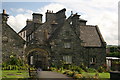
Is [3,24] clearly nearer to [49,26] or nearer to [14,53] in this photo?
[14,53]

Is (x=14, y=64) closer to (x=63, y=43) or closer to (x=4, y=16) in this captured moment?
(x=4, y=16)

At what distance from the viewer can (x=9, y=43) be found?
87.5 feet

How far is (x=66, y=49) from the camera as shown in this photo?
97.9ft

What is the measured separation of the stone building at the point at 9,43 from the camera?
2634cm

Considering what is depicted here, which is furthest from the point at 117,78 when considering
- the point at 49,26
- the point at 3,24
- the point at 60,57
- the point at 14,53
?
the point at 49,26

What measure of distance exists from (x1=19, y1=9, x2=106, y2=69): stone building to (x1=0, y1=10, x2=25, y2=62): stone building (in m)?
1.22

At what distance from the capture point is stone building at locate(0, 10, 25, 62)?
1037 inches

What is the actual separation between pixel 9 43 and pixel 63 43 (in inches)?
346

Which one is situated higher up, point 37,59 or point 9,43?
point 9,43

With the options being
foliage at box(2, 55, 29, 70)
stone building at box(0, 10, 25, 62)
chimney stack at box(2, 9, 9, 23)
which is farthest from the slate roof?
chimney stack at box(2, 9, 9, 23)

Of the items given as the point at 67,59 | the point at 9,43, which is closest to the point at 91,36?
the point at 67,59

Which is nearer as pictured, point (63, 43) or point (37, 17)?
point (63, 43)

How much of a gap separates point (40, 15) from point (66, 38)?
8466 mm

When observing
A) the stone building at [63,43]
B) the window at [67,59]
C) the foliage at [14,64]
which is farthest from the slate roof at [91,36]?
the foliage at [14,64]
